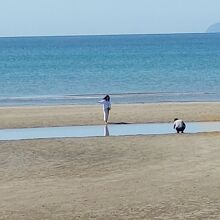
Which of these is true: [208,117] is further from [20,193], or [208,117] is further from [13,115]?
[20,193]

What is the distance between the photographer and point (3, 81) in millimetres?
68438

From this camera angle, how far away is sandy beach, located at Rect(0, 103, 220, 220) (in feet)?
47.7

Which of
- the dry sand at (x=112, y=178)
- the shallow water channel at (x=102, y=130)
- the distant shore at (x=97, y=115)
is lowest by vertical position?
the dry sand at (x=112, y=178)

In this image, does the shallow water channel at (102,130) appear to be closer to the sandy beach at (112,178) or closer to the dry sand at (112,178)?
the sandy beach at (112,178)

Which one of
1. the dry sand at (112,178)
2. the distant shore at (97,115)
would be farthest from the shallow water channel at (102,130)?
the dry sand at (112,178)

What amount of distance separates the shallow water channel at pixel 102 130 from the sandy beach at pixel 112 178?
1.97m

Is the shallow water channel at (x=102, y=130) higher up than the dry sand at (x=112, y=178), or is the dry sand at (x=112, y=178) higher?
the shallow water channel at (x=102, y=130)

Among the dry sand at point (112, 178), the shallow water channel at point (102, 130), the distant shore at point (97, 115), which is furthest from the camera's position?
the distant shore at point (97, 115)

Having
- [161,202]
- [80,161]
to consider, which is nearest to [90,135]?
[80,161]

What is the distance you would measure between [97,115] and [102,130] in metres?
→ 5.51

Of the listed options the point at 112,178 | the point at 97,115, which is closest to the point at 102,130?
the point at 97,115

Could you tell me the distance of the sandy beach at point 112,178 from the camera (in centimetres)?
1455

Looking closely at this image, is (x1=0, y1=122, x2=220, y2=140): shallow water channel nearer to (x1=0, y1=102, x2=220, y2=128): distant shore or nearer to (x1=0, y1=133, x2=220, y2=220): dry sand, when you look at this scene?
(x1=0, y1=102, x2=220, y2=128): distant shore

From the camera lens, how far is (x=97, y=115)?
32750 mm
